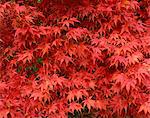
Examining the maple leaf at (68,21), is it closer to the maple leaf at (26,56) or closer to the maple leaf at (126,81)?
the maple leaf at (26,56)

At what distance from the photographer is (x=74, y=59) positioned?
115 inches

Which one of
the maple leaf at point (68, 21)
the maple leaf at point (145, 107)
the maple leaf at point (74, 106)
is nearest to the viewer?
the maple leaf at point (145, 107)

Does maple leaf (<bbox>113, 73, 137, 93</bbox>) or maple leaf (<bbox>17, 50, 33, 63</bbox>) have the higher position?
maple leaf (<bbox>17, 50, 33, 63</bbox>)

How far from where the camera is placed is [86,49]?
290 centimetres

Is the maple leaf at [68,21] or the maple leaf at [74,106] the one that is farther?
the maple leaf at [68,21]

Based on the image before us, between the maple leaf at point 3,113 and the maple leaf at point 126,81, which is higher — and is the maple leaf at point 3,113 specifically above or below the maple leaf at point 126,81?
below

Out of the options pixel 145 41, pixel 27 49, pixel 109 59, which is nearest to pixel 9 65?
pixel 27 49

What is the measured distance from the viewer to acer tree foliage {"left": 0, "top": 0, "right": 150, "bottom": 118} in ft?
9.16

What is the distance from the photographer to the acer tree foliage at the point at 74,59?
2791mm

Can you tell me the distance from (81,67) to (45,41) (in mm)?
414

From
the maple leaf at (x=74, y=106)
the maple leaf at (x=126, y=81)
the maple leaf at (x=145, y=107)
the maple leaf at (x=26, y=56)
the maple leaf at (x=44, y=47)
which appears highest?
the maple leaf at (x=44, y=47)

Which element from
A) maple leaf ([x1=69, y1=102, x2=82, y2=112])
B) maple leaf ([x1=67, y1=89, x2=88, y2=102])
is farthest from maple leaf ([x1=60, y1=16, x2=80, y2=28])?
maple leaf ([x1=69, y1=102, x2=82, y2=112])

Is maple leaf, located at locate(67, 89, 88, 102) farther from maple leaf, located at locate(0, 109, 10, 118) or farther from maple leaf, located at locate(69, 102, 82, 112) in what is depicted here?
maple leaf, located at locate(0, 109, 10, 118)

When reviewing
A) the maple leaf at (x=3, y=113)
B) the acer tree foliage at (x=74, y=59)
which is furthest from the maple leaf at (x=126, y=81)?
Result: the maple leaf at (x=3, y=113)
